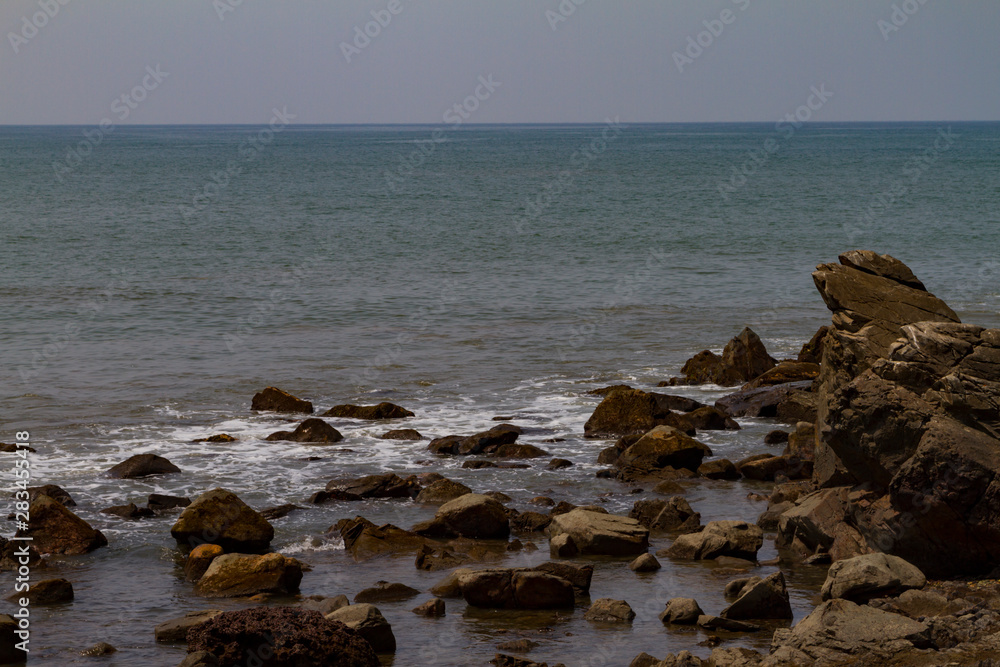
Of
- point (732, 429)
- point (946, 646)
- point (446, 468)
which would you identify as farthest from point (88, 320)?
point (946, 646)

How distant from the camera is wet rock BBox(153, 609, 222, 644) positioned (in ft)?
40.5

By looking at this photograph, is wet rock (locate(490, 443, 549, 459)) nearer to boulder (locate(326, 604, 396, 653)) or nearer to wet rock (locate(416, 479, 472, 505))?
wet rock (locate(416, 479, 472, 505))

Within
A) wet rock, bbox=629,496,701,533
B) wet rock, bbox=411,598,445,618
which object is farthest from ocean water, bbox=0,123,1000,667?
wet rock, bbox=629,496,701,533

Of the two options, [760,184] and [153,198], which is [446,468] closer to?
[153,198]

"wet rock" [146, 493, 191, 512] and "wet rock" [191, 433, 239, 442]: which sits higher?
"wet rock" [191, 433, 239, 442]

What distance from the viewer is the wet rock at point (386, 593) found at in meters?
13.8

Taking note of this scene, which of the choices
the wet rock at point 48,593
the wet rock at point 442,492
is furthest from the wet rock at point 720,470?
the wet rock at point 48,593

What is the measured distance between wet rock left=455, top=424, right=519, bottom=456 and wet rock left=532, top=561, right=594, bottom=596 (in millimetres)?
7720

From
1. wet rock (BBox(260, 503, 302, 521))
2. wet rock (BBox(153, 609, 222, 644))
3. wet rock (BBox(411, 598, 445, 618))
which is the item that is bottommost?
wet rock (BBox(411, 598, 445, 618))

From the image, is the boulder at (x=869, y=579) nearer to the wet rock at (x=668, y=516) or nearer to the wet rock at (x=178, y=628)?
the wet rock at (x=668, y=516)

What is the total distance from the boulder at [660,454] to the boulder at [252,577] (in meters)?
7.64

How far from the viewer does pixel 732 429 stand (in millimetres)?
23422

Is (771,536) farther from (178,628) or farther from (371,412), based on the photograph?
(371,412)

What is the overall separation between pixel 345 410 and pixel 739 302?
19.7m
